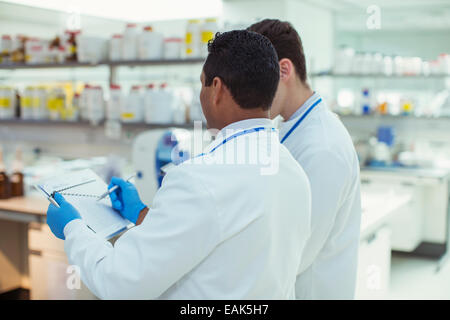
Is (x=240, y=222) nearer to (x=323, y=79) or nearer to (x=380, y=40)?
(x=323, y=79)

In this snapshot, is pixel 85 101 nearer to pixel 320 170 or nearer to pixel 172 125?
pixel 172 125

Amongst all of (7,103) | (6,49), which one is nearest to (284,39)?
(7,103)

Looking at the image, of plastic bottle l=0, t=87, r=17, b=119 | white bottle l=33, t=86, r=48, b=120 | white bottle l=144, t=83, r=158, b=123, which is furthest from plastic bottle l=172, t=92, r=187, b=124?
plastic bottle l=0, t=87, r=17, b=119

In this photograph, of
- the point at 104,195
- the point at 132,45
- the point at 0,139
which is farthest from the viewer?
the point at 0,139

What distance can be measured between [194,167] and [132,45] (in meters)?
3.68

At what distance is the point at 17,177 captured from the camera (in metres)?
3.85

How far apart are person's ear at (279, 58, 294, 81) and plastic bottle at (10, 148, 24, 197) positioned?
271cm

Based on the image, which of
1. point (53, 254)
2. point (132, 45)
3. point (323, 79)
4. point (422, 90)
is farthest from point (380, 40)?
point (53, 254)

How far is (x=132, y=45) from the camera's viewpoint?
4.57 metres

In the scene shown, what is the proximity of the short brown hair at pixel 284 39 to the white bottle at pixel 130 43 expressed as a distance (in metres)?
3.07

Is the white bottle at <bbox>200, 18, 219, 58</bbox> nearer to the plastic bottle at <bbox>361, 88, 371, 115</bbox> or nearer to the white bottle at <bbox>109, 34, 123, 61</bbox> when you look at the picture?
the white bottle at <bbox>109, 34, 123, 61</bbox>

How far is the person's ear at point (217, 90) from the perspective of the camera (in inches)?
46.9

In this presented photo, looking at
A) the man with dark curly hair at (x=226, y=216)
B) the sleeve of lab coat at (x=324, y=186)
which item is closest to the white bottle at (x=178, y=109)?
the sleeve of lab coat at (x=324, y=186)
